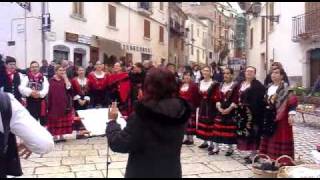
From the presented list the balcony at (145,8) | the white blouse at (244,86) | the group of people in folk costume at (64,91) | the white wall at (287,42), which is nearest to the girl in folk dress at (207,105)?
the white blouse at (244,86)

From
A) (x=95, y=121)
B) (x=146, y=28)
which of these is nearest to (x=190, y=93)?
(x=95, y=121)

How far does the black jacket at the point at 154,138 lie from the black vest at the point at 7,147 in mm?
628

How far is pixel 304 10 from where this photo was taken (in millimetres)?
19703

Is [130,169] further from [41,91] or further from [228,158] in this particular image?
[41,91]

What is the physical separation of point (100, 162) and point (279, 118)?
2.72 meters

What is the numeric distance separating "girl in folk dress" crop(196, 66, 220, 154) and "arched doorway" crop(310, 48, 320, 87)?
12380mm

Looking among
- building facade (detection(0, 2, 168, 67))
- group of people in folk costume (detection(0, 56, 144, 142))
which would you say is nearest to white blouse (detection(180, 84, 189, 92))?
group of people in folk costume (detection(0, 56, 144, 142))

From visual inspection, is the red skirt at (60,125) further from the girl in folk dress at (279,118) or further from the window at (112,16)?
the window at (112,16)

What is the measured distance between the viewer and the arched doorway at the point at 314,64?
63.4 feet

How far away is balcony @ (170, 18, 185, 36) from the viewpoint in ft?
122

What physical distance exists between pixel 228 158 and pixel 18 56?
11.9 m

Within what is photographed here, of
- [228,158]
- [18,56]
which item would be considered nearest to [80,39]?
[18,56]

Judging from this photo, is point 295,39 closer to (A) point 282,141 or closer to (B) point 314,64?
(B) point 314,64

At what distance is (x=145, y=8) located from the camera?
2827cm
